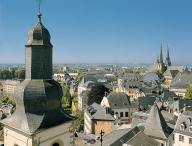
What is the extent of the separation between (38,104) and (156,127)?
23430 mm

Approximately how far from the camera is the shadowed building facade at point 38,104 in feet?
27.8

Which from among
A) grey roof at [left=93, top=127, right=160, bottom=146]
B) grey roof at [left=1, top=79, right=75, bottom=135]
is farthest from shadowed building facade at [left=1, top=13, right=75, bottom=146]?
grey roof at [left=93, top=127, right=160, bottom=146]

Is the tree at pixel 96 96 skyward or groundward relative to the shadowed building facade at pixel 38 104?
groundward

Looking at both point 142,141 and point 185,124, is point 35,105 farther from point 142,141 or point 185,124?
point 185,124

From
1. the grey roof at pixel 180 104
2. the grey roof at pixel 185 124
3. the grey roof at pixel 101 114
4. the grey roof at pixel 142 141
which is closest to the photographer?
the grey roof at pixel 142 141

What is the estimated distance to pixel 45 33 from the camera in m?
9.23

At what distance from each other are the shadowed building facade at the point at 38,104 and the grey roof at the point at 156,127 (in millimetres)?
21097

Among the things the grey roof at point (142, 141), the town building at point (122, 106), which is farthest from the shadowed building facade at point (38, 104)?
the town building at point (122, 106)

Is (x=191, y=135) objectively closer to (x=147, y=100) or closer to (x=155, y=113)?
(x=155, y=113)

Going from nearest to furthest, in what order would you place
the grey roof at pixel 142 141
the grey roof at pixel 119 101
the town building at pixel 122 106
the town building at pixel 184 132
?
the grey roof at pixel 142 141 → the town building at pixel 184 132 → the town building at pixel 122 106 → the grey roof at pixel 119 101

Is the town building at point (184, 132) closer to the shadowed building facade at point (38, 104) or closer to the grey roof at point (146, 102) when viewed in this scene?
the grey roof at point (146, 102)

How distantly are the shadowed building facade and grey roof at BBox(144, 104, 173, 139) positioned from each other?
21097 mm

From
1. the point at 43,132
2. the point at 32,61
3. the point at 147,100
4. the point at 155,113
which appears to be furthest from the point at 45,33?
the point at 147,100

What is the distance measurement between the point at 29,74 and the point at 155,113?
24.0m
